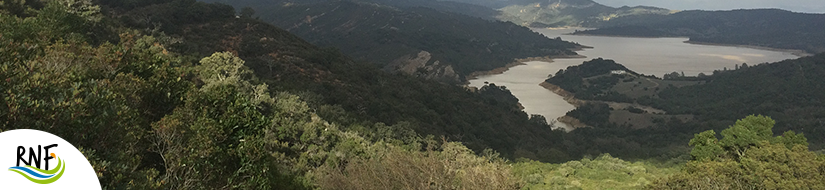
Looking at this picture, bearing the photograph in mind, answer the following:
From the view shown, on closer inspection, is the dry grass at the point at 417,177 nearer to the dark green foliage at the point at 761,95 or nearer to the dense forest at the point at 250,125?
the dense forest at the point at 250,125

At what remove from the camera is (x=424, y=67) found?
442 ft

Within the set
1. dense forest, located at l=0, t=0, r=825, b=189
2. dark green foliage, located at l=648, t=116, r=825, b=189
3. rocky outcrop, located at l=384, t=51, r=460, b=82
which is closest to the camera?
dense forest, located at l=0, t=0, r=825, b=189

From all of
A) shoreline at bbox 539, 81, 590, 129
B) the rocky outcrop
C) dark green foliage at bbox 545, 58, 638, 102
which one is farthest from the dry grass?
the rocky outcrop

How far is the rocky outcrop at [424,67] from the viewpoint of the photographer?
5169 inches

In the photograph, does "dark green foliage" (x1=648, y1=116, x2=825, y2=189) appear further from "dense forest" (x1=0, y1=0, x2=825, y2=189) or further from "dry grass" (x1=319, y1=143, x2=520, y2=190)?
"dry grass" (x1=319, y1=143, x2=520, y2=190)

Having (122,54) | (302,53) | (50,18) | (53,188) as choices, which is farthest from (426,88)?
(53,188)

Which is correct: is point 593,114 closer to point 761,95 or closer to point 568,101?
point 568,101

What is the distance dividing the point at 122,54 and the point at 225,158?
25.5 feet

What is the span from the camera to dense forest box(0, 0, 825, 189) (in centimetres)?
1011

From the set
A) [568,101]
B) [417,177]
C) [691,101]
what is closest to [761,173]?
[417,177]

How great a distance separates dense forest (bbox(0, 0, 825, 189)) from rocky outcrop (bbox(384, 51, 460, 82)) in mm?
68765

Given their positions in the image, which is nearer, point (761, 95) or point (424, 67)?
point (761, 95)

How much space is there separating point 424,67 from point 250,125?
399ft

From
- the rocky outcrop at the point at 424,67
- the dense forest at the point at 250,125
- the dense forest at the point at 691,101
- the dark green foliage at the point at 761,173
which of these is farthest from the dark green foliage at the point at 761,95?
the dark green foliage at the point at 761,173
